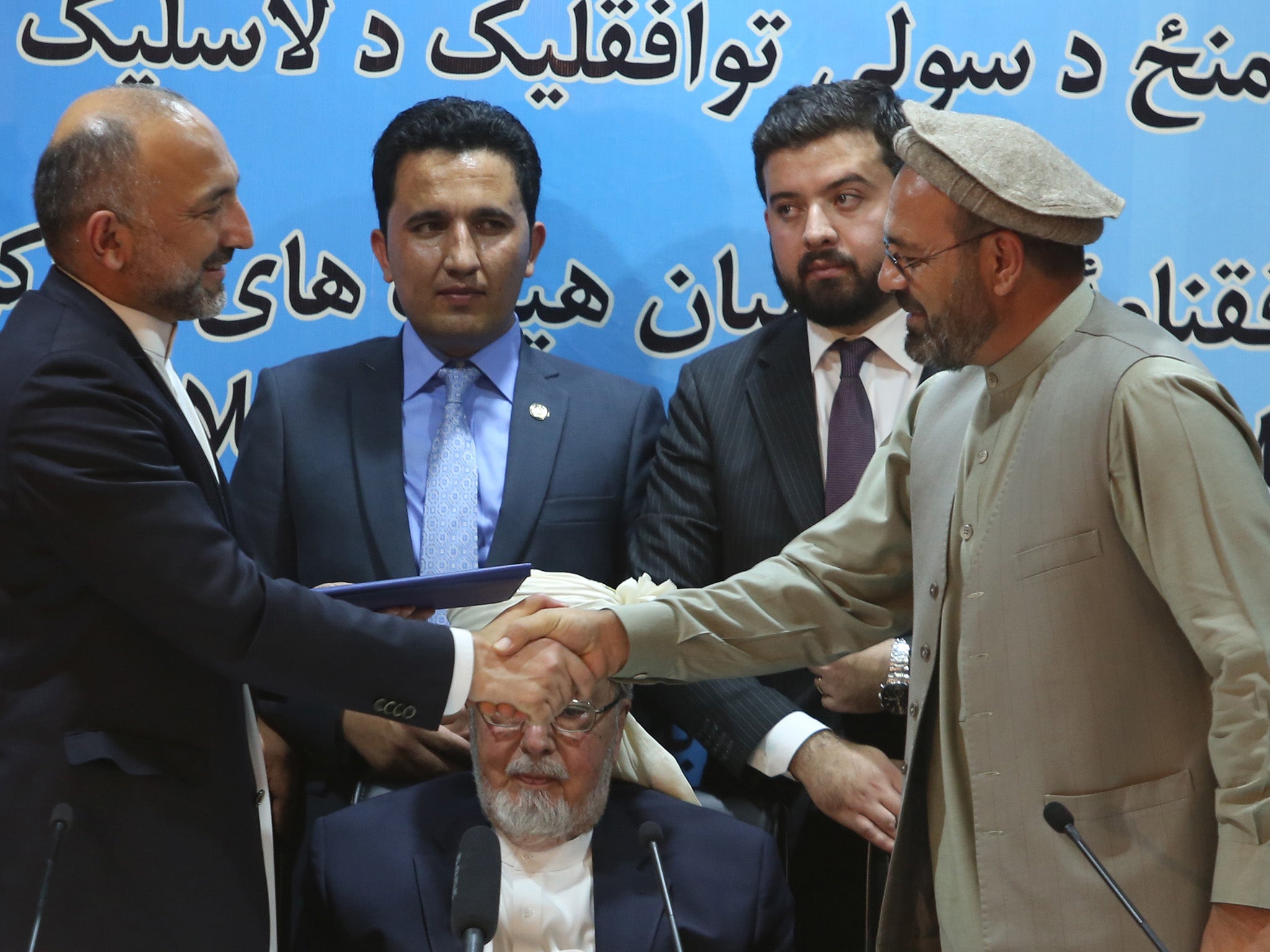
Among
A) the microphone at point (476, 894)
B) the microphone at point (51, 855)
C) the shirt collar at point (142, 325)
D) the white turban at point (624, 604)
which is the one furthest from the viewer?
the white turban at point (624, 604)

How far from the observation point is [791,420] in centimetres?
356

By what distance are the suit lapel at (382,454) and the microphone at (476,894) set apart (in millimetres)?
1371

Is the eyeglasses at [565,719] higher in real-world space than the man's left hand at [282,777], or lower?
higher

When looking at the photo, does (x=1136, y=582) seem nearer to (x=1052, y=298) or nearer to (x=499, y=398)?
(x=1052, y=298)

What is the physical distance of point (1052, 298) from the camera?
243 centimetres

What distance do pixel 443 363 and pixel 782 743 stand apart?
1.33 m

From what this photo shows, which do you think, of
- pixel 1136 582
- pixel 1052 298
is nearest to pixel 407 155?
pixel 1052 298

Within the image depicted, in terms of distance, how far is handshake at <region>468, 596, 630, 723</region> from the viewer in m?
2.88

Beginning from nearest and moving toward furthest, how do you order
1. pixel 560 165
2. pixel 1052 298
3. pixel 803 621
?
pixel 1052 298, pixel 803 621, pixel 560 165

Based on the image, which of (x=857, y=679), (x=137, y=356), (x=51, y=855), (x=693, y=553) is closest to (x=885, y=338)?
(x=693, y=553)

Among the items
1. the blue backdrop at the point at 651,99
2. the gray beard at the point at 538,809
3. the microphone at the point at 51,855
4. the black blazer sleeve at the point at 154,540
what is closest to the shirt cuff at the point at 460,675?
the black blazer sleeve at the point at 154,540

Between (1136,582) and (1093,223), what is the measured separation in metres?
0.61

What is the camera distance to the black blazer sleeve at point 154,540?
2.28 meters

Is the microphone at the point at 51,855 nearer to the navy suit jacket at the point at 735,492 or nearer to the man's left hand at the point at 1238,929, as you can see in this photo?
the navy suit jacket at the point at 735,492
